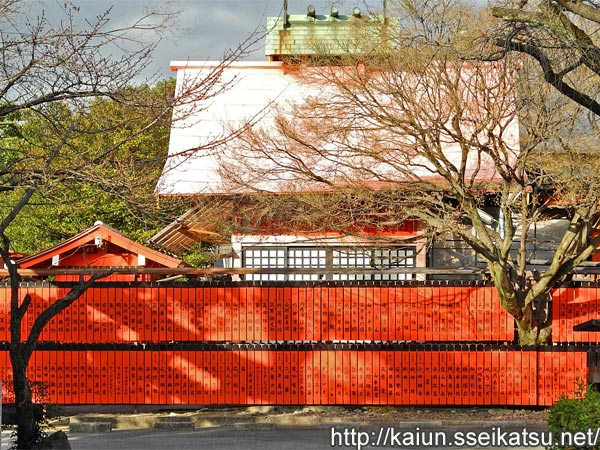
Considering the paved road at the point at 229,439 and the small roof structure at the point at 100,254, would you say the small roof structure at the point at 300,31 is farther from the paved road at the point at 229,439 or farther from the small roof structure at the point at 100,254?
the paved road at the point at 229,439

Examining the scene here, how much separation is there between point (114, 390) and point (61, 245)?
4.52m

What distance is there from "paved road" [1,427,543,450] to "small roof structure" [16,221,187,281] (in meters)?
5.04

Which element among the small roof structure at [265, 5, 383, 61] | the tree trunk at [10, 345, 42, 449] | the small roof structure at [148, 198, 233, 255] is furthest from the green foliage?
the small roof structure at [265, 5, 383, 61]

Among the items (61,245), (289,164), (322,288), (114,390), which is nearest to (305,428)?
(322,288)

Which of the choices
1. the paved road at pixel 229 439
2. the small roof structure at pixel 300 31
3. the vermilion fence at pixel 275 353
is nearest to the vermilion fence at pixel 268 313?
the vermilion fence at pixel 275 353

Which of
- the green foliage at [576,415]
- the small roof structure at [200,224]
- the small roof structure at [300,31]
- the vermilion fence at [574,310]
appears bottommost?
the green foliage at [576,415]

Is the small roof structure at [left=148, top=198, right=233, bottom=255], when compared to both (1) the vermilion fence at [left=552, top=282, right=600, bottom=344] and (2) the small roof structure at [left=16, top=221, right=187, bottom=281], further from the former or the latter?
(1) the vermilion fence at [left=552, top=282, right=600, bottom=344]

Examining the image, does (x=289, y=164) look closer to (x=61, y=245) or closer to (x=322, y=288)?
(x=322, y=288)

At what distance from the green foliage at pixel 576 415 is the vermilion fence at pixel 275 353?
26.1ft

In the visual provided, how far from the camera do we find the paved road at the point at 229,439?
15.9 m

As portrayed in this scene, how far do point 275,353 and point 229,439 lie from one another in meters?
2.55

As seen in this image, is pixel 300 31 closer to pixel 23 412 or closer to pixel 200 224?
pixel 200 224

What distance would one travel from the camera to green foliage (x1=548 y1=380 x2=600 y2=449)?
1021 cm

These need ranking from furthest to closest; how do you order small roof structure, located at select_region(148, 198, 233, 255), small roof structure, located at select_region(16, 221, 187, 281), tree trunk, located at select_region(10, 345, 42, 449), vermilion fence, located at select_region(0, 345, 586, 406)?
small roof structure, located at select_region(16, 221, 187, 281), small roof structure, located at select_region(148, 198, 233, 255), vermilion fence, located at select_region(0, 345, 586, 406), tree trunk, located at select_region(10, 345, 42, 449)
